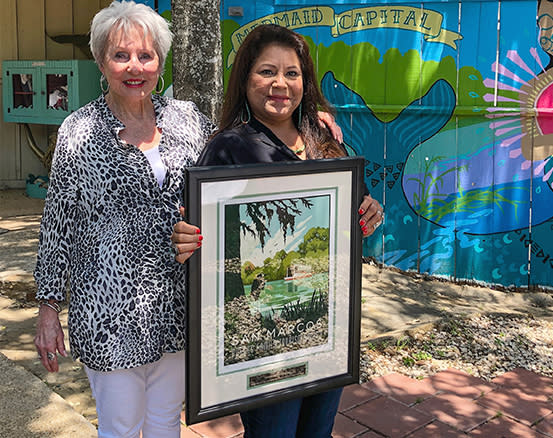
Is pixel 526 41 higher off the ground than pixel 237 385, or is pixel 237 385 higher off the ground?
pixel 526 41

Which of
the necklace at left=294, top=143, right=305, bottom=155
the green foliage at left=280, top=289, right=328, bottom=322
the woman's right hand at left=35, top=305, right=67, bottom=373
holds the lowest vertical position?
the woman's right hand at left=35, top=305, right=67, bottom=373

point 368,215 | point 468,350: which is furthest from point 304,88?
point 468,350

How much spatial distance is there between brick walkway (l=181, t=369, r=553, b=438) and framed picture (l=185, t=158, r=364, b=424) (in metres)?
1.33

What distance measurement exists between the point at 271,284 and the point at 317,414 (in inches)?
22.3

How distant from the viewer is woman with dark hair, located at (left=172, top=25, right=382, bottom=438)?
2264mm

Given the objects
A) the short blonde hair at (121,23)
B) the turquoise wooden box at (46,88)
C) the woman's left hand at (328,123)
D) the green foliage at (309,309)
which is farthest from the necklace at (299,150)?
the turquoise wooden box at (46,88)

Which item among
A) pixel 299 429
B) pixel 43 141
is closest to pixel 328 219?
pixel 299 429

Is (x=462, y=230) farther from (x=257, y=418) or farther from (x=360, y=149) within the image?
(x=257, y=418)

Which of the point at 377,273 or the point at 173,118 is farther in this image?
the point at 377,273

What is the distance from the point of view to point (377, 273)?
259 inches

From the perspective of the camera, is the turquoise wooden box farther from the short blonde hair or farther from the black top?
the black top

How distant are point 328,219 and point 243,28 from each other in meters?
5.64

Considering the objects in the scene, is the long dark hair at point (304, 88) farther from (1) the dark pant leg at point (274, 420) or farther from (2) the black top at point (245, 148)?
(1) the dark pant leg at point (274, 420)

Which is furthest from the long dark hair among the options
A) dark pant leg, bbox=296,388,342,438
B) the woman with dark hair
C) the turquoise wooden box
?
the turquoise wooden box
